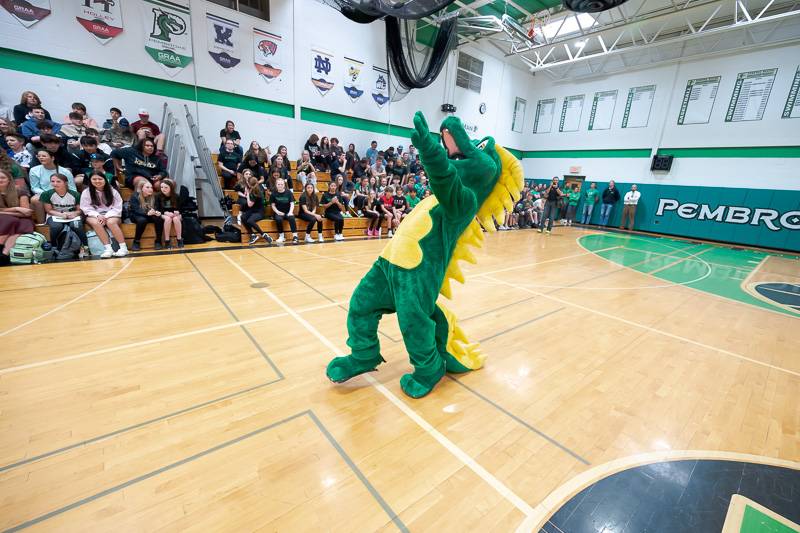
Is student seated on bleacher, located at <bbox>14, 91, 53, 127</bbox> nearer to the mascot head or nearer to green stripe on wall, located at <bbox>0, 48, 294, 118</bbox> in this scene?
green stripe on wall, located at <bbox>0, 48, 294, 118</bbox>

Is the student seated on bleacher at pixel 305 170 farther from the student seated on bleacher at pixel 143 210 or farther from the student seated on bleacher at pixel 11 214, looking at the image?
the student seated on bleacher at pixel 11 214

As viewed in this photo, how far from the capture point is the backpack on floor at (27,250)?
430 cm

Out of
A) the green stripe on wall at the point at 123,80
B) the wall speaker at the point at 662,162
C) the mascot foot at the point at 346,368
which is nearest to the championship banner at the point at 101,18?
the green stripe on wall at the point at 123,80

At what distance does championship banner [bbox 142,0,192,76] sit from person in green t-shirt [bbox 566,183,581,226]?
1433 centimetres

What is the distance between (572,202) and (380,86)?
31.6ft

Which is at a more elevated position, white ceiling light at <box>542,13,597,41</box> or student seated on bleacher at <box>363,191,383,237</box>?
white ceiling light at <box>542,13,597,41</box>

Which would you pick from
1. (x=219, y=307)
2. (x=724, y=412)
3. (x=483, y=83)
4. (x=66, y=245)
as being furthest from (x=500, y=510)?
(x=483, y=83)

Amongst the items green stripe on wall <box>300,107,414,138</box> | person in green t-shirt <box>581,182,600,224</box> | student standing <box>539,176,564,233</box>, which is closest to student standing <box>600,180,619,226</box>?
person in green t-shirt <box>581,182,600,224</box>

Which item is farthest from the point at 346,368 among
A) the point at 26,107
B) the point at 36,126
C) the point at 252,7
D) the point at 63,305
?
the point at 252,7

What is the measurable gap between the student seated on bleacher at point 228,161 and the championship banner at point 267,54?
2453 millimetres

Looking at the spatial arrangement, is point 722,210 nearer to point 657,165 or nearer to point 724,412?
point 657,165

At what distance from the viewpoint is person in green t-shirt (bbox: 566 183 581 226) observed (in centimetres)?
1458

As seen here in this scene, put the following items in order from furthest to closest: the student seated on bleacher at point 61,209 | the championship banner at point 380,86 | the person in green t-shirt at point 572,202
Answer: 1. the person in green t-shirt at point 572,202
2. the championship banner at point 380,86
3. the student seated on bleacher at point 61,209

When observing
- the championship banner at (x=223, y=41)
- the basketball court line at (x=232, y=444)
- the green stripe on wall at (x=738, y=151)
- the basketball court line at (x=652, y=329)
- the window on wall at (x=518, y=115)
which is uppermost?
the window on wall at (x=518, y=115)
